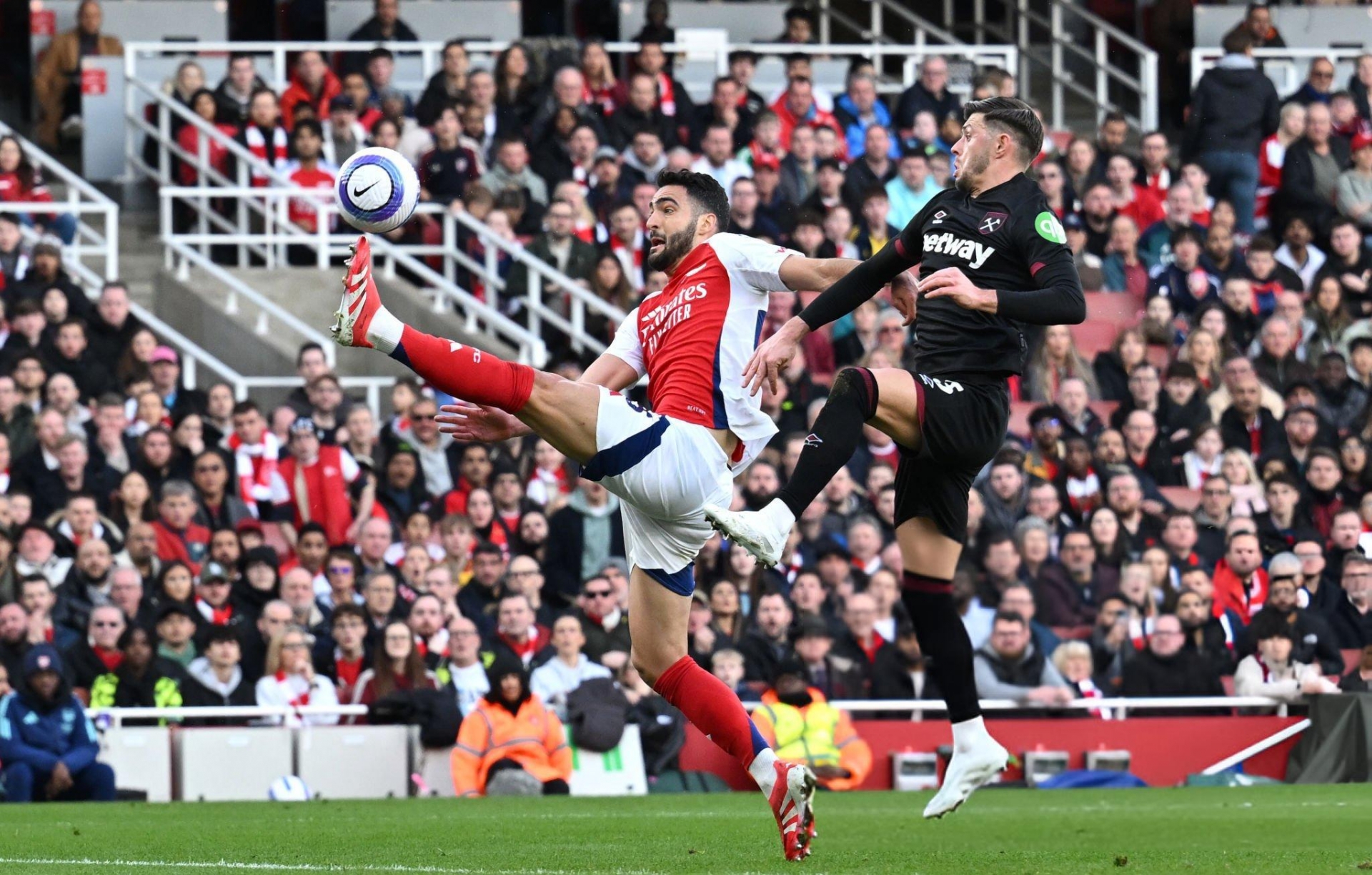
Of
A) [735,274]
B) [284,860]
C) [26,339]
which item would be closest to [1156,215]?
[26,339]

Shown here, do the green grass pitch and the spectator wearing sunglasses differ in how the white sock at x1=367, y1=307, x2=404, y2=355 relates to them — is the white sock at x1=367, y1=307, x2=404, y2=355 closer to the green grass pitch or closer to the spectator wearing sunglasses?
the green grass pitch

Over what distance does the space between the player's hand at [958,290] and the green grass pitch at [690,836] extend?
187cm

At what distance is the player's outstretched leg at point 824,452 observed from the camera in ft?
25.0

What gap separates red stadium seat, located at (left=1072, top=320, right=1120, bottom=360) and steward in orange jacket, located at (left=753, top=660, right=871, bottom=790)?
6.09 m

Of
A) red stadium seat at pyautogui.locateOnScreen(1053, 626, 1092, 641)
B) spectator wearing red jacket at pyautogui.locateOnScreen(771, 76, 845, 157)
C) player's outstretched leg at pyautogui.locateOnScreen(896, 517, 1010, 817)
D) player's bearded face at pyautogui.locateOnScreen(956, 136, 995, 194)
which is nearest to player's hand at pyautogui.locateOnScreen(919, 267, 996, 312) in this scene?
player's bearded face at pyautogui.locateOnScreen(956, 136, 995, 194)

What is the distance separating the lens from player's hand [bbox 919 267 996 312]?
774 centimetres

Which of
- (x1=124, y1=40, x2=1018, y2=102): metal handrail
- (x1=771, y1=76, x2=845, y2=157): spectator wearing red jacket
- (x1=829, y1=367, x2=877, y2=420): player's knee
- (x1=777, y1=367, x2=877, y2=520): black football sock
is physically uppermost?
(x1=124, y1=40, x2=1018, y2=102): metal handrail

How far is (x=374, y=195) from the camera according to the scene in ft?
27.2

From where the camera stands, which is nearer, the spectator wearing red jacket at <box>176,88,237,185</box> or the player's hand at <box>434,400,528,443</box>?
the player's hand at <box>434,400,528,443</box>

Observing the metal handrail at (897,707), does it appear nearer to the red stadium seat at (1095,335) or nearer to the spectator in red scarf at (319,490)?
the spectator in red scarf at (319,490)

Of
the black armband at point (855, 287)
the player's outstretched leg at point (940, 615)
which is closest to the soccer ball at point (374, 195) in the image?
the black armband at point (855, 287)

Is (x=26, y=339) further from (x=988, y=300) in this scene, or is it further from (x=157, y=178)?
(x=988, y=300)

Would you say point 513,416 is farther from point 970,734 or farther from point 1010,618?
point 1010,618

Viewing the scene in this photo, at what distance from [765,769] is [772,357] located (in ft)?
4.77
